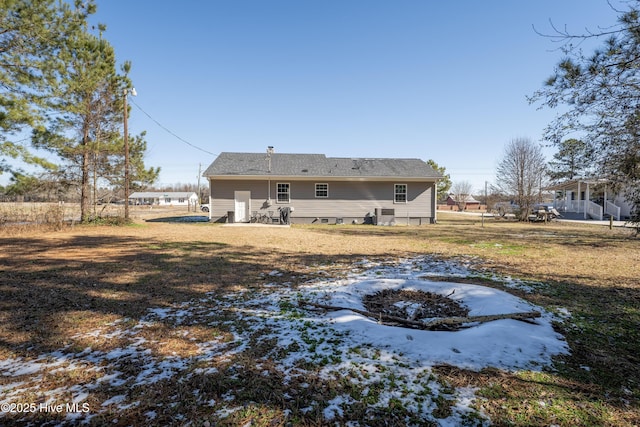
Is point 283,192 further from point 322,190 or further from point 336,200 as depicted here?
point 336,200

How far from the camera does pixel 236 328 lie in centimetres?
349

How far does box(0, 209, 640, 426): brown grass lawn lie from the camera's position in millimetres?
2100

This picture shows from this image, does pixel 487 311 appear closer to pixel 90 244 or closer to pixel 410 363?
pixel 410 363

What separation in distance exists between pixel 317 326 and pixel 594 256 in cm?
878

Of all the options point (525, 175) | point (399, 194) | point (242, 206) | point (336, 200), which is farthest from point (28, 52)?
point (525, 175)

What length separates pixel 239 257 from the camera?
793cm

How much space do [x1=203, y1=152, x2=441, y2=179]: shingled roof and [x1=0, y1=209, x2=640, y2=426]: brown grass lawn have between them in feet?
34.2

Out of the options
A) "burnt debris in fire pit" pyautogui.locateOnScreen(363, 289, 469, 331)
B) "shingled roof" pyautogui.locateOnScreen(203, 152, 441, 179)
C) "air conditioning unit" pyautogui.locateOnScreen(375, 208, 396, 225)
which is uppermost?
"shingled roof" pyautogui.locateOnScreen(203, 152, 441, 179)

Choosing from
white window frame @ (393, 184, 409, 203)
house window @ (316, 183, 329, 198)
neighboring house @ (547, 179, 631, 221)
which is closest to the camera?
house window @ (316, 183, 329, 198)

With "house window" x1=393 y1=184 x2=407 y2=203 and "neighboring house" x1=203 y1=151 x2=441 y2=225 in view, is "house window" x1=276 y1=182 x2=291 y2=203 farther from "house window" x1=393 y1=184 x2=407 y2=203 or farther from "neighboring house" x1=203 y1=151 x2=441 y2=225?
"house window" x1=393 y1=184 x2=407 y2=203

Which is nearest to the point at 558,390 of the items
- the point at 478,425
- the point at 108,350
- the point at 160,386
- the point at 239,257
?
the point at 478,425

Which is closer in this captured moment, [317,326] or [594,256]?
[317,326]

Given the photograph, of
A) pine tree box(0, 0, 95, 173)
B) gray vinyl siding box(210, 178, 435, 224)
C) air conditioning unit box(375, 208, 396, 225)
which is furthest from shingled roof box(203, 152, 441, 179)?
pine tree box(0, 0, 95, 173)

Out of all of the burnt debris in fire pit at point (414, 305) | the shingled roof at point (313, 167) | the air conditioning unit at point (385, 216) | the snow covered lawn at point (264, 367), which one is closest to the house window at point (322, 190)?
the shingled roof at point (313, 167)
